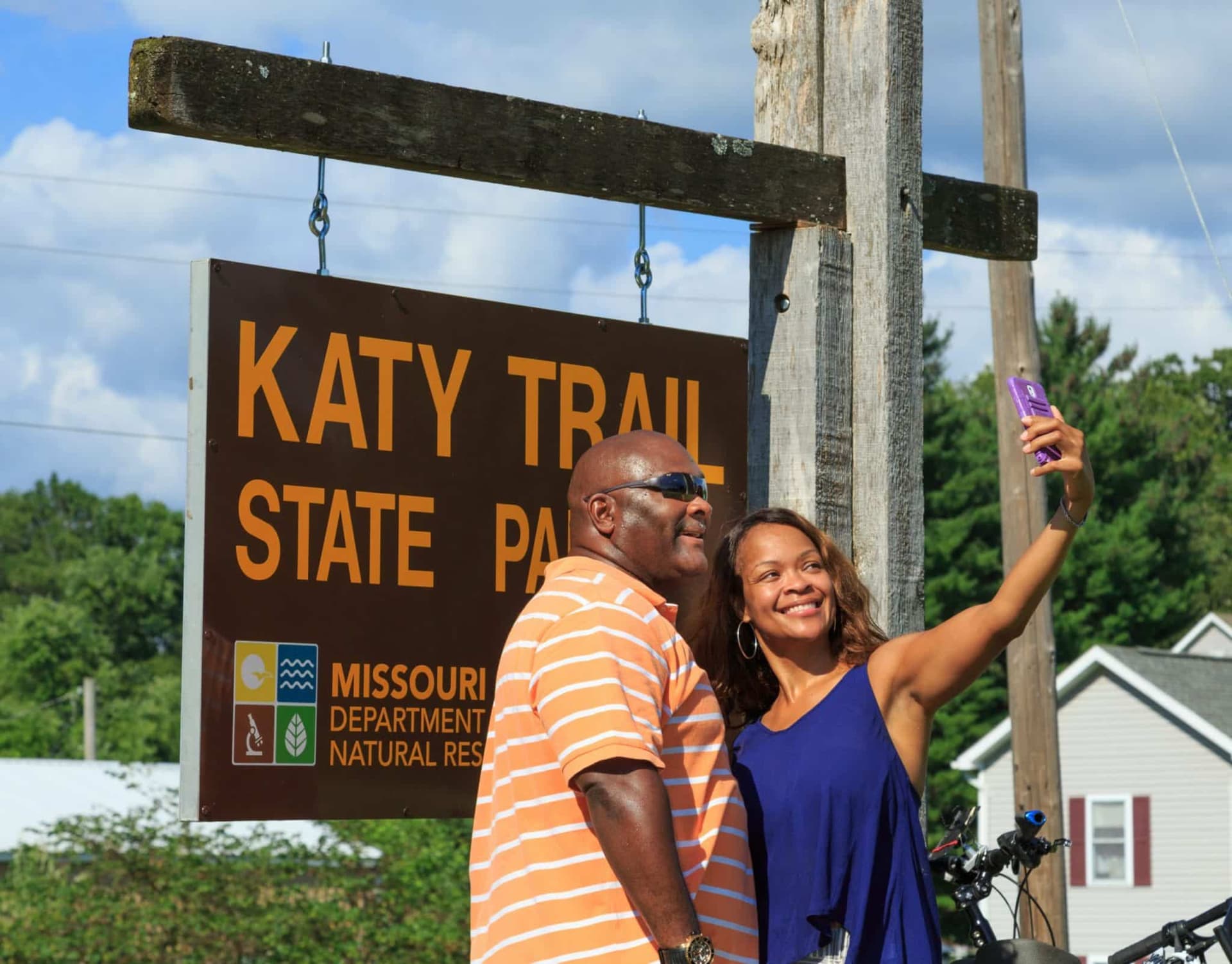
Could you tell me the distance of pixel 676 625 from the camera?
154 inches

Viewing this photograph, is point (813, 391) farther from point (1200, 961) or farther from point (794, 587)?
point (1200, 961)

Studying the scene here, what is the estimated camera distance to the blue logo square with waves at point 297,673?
353cm

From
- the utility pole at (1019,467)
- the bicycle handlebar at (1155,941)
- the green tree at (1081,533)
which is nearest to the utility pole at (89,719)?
the green tree at (1081,533)

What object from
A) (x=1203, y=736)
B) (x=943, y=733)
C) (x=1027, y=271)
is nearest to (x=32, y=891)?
(x=1027, y=271)

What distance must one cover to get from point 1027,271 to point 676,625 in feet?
24.5

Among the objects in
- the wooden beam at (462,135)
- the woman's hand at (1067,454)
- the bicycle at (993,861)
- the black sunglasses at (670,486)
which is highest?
the wooden beam at (462,135)

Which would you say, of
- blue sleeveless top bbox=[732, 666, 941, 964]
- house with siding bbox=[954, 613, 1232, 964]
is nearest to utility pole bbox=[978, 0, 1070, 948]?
blue sleeveless top bbox=[732, 666, 941, 964]

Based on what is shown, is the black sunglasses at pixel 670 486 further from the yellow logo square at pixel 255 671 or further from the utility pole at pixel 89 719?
the utility pole at pixel 89 719

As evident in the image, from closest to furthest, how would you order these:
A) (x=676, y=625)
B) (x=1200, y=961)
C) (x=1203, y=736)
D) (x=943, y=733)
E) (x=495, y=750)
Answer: (x=495, y=750) → (x=676, y=625) → (x=1200, y=961) → (x=1203, y=736) → (x=943, y=733)

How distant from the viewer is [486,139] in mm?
3850

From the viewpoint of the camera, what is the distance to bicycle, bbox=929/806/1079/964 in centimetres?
513

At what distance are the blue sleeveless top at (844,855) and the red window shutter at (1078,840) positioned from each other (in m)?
24.5

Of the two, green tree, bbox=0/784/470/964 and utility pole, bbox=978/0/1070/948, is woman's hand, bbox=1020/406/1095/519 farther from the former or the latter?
green tree, bbox=0/784/470/964

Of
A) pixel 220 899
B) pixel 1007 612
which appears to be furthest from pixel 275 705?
pixel 220 899
